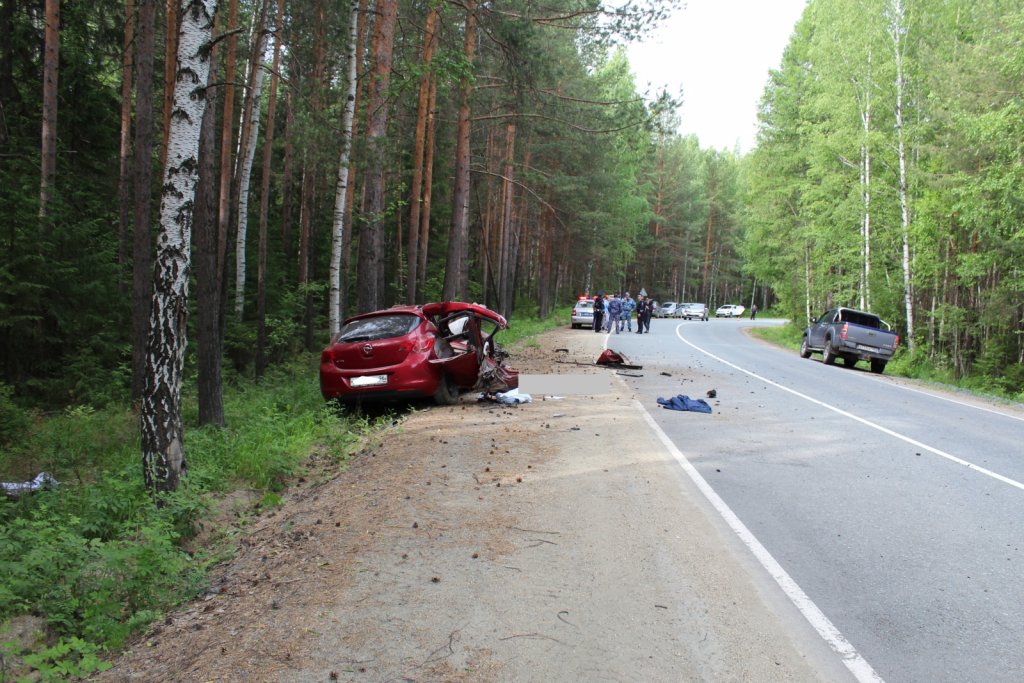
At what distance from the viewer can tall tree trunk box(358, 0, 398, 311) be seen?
1302cm

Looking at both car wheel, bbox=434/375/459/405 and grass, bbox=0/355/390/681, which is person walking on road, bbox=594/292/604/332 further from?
grass, bbox=0/355/390/681

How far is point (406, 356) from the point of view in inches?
405

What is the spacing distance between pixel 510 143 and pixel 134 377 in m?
18.1

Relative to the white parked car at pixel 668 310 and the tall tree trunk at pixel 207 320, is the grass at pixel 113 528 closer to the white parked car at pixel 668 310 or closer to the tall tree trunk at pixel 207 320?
the tall tree trunk at pixel 207 320

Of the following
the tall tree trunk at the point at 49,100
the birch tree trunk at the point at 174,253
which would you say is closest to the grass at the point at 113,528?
the birch tree trunk at the point at 174,253

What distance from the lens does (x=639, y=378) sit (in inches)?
659

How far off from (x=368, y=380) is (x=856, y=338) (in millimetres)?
18284

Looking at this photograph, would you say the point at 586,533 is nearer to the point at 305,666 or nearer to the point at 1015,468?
the point at 305,666

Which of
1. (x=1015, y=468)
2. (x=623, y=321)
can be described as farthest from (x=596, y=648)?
(x=623, y=321)

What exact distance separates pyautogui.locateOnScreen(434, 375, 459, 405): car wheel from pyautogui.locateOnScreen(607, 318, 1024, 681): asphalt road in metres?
3.42

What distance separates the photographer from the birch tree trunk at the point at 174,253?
5816 millimetres

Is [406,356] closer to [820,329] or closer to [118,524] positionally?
[118,524]

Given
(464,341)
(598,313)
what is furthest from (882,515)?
(598,313)

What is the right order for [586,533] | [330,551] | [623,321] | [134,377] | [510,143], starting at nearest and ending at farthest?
[330,551]
[586,533]
[134,377]
[510,143]
[623,321]
